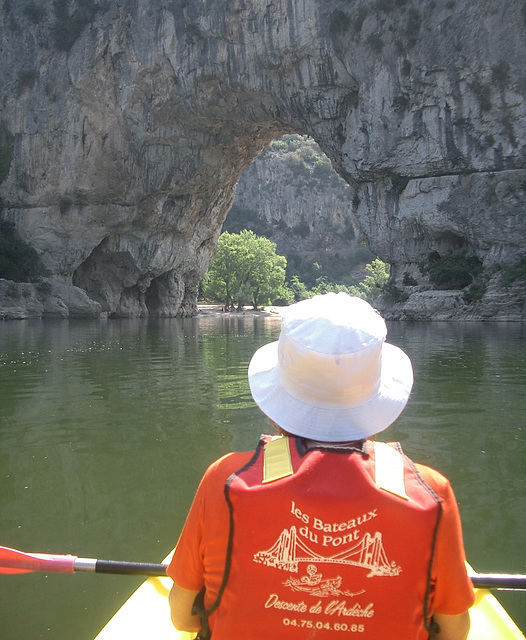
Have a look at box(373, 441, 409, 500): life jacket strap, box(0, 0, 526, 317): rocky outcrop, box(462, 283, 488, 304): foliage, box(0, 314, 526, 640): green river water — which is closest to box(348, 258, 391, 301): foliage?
box(0, 0, 526, 317): rocky outcrop

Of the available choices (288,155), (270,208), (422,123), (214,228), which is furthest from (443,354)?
(288,155)

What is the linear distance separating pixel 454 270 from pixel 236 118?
13.8 meters

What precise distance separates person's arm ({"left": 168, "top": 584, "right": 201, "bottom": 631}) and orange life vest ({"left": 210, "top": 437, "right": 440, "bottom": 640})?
202 millimetres

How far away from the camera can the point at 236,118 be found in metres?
30.3

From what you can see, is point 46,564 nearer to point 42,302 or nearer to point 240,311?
point 42,302

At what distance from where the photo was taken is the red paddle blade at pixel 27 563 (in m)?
2.37

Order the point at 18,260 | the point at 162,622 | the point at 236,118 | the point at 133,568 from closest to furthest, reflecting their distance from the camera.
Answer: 1. the point at 162,622
2. the point at 133,568
3. the point at 236,118
4. the point at 18,260

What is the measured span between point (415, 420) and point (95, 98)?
30.9 metres

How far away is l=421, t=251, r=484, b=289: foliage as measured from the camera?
27.4 m

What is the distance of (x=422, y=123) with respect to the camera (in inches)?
1041

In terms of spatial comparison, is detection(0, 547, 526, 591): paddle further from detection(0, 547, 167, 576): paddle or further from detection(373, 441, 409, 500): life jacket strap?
detection(373, 441, 409, 500): life jacket strap

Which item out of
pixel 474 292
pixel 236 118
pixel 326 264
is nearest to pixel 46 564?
pixel 474 292

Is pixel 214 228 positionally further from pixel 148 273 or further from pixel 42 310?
pixel 42 310

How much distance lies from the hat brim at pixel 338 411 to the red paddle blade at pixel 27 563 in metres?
1.36
